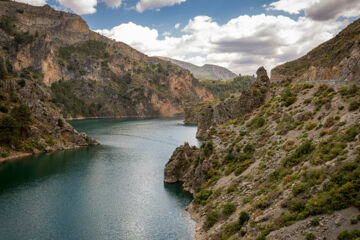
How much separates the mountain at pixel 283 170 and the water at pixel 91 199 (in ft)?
18.0

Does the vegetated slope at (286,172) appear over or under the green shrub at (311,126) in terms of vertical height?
under

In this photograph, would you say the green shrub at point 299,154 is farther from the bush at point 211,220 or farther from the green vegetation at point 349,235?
the green vegetation at point 349,235

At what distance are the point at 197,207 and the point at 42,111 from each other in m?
86.9

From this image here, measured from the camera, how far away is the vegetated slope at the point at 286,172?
86.7 feet

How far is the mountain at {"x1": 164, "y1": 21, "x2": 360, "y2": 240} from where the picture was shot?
26562 millimetres

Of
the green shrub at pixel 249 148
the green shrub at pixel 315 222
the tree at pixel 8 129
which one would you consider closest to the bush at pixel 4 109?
the tree at pixel 8 129

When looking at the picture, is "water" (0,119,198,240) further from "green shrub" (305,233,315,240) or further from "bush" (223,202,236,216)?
"green shrub" (305,233,315,240)

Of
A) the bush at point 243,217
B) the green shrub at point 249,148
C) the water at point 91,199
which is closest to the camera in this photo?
the bush at point 243,217

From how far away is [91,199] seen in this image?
60.5 metres

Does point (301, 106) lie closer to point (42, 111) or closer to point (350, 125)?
point (350, 125)

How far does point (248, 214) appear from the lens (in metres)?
35.8

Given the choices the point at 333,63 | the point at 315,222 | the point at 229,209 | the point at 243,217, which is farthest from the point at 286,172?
the point at 333,63

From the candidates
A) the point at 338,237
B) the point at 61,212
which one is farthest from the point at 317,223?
the point at 61,212

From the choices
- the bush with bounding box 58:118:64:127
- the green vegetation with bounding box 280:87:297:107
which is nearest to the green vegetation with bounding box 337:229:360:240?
the green vegetation with bounding box 280:87:297:107
